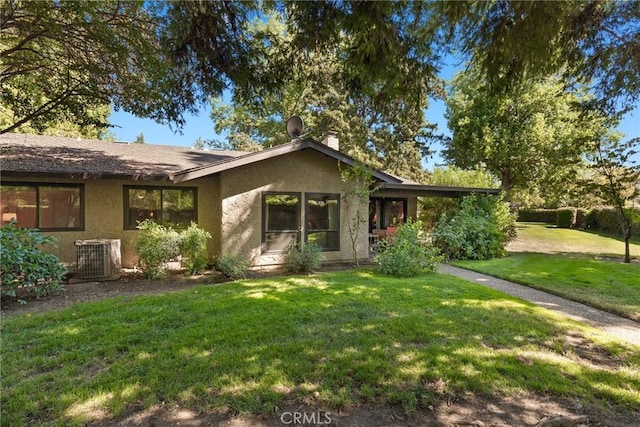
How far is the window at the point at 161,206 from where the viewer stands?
30.2ft

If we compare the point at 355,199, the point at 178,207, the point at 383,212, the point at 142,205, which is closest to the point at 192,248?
the point at 178,207

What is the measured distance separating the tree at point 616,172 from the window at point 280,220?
10945mm

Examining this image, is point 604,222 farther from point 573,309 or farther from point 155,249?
point 155,249

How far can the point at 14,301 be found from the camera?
5902 millimetres

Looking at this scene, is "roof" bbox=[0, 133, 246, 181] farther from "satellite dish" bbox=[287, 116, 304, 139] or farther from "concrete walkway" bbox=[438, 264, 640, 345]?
"concrete walkway" bbox=[438, 264, 640, 345]

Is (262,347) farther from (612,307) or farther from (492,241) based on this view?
(492,241)

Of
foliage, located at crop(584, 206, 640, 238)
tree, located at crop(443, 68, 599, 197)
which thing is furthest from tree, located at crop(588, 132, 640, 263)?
foliage, located at crop(584, 206, 640, 238)

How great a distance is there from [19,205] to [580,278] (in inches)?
555

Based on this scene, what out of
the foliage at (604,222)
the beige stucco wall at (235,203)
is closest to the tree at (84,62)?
the beige stucco wall at (235,203)

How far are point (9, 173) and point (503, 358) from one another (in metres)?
10.0

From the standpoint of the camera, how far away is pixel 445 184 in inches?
625

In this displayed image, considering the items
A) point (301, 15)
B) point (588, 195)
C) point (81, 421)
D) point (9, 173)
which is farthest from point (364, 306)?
point (588, 195)

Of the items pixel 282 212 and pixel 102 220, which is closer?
pixel 102 220

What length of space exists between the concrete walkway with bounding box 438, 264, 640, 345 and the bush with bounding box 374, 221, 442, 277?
3.37 ft
